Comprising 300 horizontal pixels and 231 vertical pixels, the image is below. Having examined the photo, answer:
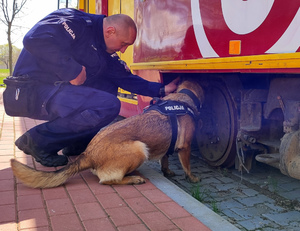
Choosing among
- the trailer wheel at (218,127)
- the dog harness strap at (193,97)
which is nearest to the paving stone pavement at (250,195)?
the trailer wheel at (218,127)

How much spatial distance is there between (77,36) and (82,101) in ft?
2.20

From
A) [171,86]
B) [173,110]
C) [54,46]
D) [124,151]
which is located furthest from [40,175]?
[171,86]

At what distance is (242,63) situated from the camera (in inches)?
96.3

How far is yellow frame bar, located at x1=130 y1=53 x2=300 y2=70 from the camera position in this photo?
2047 mm

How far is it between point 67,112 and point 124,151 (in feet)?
2.48

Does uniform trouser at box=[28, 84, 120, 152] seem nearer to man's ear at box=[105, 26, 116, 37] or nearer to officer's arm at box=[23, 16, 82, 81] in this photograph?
officer's arm at box=[23, 16, 82, 81]

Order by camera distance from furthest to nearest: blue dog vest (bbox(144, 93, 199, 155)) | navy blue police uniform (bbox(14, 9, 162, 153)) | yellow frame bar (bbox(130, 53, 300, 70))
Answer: blue dog vest (bbox(144, 93, 199, 155))
navy blue police uniform (bbox(14, 9, 162, 153))
yellow frame bar (bbox(130, 53, 300, 70))

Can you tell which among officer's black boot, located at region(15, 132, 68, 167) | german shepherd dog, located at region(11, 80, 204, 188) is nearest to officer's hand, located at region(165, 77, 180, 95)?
german shepherd dog, located at region(11, 80, 204, 188)

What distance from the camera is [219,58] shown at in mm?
2693

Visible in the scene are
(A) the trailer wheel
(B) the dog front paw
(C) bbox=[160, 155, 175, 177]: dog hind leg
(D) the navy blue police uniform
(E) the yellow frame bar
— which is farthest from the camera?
(C) bbox=[160, 155, 175, 177]: dog hind leg

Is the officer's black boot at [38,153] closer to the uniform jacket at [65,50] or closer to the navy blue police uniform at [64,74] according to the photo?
the navy blue police uniform at [64,74]

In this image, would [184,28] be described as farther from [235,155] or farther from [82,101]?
[235,155]

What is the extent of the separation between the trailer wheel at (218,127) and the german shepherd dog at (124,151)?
0.37 meters

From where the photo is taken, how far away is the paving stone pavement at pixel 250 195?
8.55 ft
